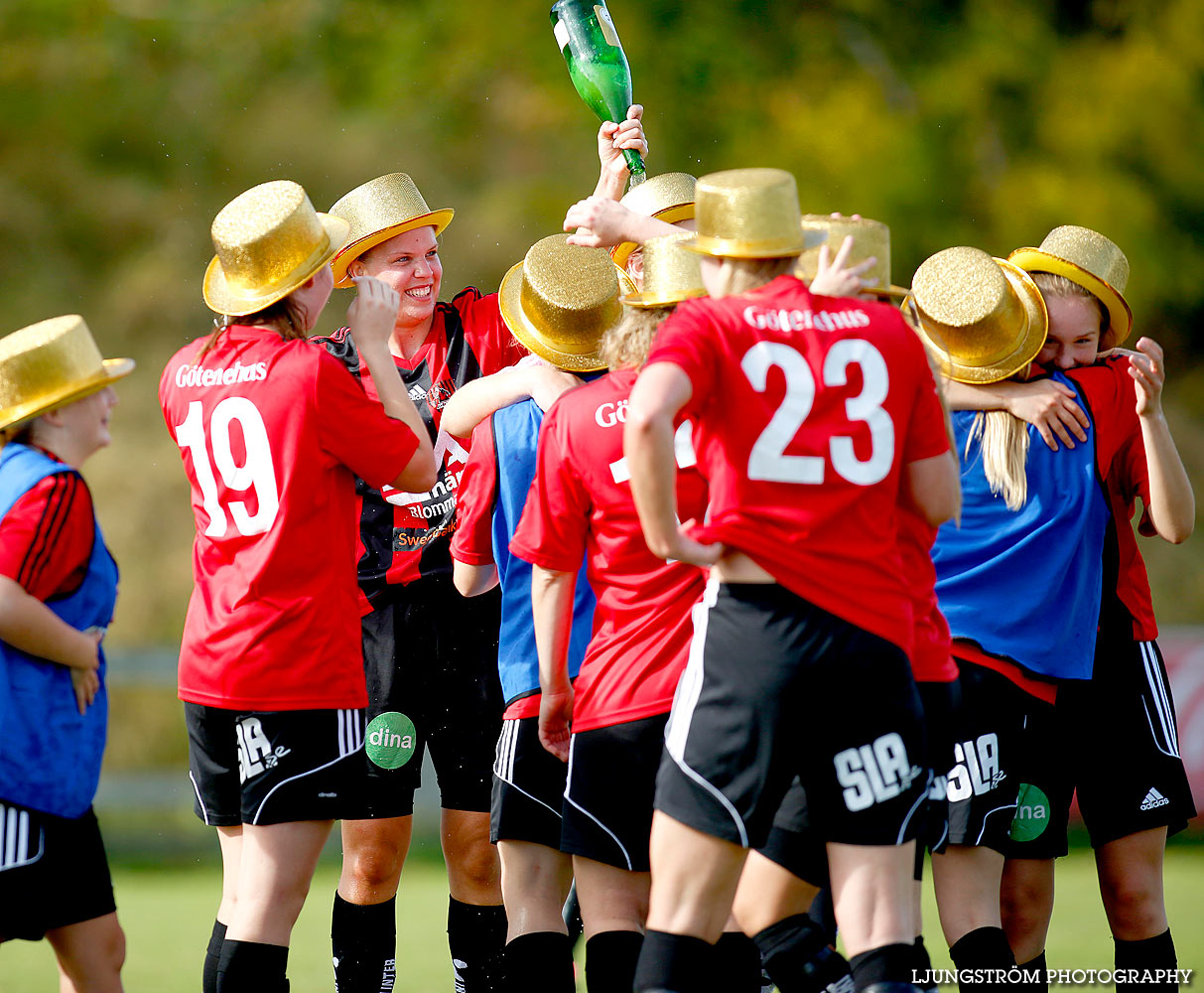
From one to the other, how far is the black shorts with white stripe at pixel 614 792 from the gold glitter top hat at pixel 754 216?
1087 millimetres

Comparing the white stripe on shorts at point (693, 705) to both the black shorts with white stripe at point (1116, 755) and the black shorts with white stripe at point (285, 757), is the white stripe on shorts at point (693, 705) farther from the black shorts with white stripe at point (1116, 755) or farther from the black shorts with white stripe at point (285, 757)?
the black shorts with white stripe at point (1116, 755)

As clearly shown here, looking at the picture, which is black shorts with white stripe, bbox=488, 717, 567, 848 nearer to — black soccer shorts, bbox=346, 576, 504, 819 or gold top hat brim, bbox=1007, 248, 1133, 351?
black soccer shorts, bbox=346, 576, 504, 819

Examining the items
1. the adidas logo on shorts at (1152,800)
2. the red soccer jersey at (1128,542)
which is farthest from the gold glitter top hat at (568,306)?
the adidas logo on shorts at (1152,800)

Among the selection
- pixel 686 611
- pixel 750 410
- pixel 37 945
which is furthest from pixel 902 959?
pixel 37 945

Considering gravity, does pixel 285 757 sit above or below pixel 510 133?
below

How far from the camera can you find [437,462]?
493cm

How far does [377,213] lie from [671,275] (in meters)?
1.62

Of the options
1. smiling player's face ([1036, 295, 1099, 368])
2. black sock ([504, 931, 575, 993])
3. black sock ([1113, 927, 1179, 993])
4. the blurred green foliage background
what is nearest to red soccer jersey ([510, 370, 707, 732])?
black sock ([504, 931, 575, 993])

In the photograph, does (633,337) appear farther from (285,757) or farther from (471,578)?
(285,757)

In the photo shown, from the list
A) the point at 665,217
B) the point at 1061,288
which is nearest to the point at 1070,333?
the point at 1061,288

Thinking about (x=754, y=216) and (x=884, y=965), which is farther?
(x=754, y=216)

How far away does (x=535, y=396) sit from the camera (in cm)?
415

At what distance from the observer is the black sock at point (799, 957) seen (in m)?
3.59

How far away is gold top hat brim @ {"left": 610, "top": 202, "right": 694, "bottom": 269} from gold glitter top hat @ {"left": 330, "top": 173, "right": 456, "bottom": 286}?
0.60 metres
